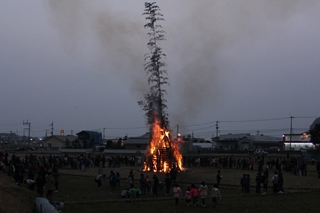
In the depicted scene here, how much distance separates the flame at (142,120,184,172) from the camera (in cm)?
4297

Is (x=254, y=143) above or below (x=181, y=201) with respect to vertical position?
above

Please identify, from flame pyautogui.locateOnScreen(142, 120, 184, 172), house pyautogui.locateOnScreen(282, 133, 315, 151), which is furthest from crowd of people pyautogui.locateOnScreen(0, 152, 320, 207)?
house pyautogui.locateOnScreen(282, 133, 315, 151)

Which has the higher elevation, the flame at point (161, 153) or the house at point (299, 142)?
the house at point (299, 142)

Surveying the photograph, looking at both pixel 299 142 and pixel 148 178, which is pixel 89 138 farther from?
pixel 148 178

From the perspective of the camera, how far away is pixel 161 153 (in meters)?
43.0

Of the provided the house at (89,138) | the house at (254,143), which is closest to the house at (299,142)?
the house at (254,143)

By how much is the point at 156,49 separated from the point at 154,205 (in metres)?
23.3

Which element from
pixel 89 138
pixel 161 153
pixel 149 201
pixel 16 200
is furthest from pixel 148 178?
pixel 89 138

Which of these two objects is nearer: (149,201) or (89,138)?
(149,201)

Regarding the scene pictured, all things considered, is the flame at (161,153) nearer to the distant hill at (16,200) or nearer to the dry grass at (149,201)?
the dry grass at (149,201)

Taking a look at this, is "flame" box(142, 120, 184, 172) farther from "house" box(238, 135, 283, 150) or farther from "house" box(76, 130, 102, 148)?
"house" box(238, 135, 283, 150)

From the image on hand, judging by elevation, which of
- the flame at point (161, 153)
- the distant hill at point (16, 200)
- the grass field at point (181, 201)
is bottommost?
the grass field at point (181, 201)

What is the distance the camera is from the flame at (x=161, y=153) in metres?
43.0

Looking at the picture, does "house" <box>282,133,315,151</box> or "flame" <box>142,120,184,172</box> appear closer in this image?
"flame" <box>142,120,184,172</box>
